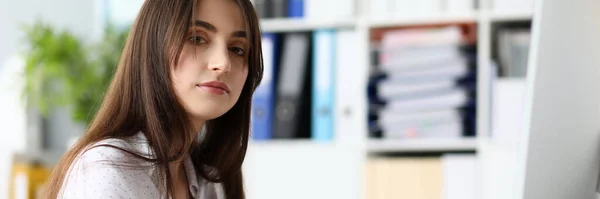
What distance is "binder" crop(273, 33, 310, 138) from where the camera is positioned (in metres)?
2.80

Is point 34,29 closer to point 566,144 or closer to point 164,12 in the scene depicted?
point 164,12

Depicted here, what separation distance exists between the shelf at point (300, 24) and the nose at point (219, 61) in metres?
1.58

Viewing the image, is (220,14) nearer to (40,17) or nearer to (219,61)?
(219,61)

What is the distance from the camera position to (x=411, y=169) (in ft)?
8.87

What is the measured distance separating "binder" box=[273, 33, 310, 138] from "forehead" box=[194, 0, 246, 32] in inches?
61.6

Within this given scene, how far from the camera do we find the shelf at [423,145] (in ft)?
8.79

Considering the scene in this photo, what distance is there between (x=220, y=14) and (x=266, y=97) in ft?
5.33

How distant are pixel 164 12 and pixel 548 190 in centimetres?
56

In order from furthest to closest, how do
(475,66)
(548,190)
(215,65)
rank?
(475,66) < (215,65) < (548,190)

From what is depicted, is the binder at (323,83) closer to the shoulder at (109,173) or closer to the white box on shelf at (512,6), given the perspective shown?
the white box on shelf at (512,6)

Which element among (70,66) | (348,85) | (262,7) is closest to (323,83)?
(348,85)


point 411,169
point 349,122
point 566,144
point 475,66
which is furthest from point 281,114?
point 566,144

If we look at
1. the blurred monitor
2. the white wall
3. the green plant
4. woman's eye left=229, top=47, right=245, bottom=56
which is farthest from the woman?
the white wall

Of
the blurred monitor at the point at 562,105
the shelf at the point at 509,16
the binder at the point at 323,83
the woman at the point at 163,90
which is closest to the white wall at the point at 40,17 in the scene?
the binder at the point at 323,83
